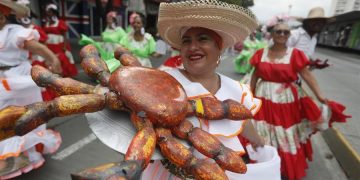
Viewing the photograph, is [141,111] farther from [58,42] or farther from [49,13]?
[49,13]

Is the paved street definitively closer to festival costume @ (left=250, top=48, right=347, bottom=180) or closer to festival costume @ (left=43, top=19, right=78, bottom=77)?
festival costume @ (left=250, top=48, right=347, bottom=180)

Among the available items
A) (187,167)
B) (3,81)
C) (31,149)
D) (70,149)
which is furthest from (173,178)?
(70,149)

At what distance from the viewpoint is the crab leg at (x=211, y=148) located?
3.45ft

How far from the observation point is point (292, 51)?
334 centimetres

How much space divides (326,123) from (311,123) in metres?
0.15

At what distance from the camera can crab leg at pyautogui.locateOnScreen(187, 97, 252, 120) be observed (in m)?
1.25

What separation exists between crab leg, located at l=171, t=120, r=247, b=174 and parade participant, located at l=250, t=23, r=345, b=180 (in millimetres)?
2453

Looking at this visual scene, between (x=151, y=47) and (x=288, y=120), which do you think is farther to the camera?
(x=151, y=47)

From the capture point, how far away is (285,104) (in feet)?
11.3

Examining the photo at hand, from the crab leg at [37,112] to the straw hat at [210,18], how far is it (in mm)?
587

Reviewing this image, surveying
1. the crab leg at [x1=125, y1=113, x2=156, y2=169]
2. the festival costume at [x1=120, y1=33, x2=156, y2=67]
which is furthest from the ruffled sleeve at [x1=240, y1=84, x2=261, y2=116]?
the festival costume at [x1=120, y1=33, x2=156, y2=67]

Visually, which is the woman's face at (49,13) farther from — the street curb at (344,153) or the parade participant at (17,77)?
the street curb at (344,153)

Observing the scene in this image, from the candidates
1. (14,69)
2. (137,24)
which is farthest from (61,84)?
(137,24)

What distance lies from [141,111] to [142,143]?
13 centimetres
